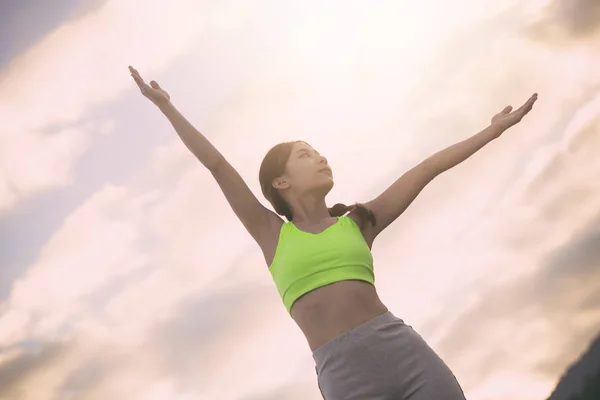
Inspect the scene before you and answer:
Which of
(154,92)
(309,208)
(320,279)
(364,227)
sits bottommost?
(320,279)

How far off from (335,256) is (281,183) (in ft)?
2.27

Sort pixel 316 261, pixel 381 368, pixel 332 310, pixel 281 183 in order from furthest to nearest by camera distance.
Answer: pixel 281 183 → pixel 316 261 → pixel 332 310 → pixel 381 368

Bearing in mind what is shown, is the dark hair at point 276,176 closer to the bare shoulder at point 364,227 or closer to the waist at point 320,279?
the bare shoulder at point 364,227

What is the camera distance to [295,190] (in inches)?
142

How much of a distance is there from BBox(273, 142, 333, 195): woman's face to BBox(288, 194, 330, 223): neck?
0.15 ft

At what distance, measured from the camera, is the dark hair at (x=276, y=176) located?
12.0 ft

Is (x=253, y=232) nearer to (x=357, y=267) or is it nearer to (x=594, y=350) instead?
(x=357, y=267)

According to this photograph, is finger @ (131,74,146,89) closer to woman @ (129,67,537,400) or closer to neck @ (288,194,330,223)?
woman @ (129,67,537,400)

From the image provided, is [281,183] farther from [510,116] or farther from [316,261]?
[510,116]

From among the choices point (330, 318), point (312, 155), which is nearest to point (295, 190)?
point (312, 155)

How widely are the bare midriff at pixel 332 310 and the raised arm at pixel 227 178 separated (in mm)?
449

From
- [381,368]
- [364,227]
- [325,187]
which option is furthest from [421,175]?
[381,368]

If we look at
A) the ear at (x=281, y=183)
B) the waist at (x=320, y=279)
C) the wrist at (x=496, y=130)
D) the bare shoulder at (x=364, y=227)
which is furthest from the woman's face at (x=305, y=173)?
the wrist at (x=496, y=130)

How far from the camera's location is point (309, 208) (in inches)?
141
